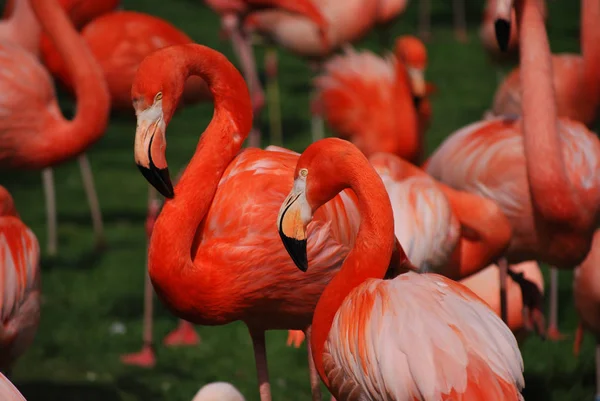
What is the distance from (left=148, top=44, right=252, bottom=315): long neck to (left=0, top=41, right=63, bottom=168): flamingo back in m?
1.46

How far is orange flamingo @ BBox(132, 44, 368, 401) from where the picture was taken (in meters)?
3.23

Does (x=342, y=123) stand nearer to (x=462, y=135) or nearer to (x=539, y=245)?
(x=462, y=135)

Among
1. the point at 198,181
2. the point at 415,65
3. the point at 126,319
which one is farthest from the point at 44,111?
the point at 415,65

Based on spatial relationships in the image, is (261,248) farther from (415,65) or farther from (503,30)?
(415,65)

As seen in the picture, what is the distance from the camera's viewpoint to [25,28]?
5.94 meters

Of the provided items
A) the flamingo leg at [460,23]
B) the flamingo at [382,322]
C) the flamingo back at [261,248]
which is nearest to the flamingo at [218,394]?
the flamingo back at [261,248]

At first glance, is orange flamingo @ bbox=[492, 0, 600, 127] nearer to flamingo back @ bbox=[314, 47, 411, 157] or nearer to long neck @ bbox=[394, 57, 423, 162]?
long neck @ bbox=[394, 57, 423, 162]

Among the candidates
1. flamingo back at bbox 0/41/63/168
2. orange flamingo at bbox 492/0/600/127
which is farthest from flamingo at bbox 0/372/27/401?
orange flamingo at bbox 492/0/600/127

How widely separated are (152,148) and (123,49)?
3056 mm

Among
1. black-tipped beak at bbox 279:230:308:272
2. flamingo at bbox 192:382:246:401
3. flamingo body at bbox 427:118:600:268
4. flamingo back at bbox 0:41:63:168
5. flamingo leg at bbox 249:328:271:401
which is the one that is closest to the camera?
black-tipped beak at bbox 279:230:308:272

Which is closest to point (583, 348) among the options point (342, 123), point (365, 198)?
point (342, 123)

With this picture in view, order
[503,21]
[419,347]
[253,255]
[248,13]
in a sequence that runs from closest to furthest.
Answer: [419,347]
[253,255]
[503,21]
[248,13]

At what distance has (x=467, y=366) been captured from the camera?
8.75ft

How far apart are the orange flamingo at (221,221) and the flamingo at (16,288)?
56cm
